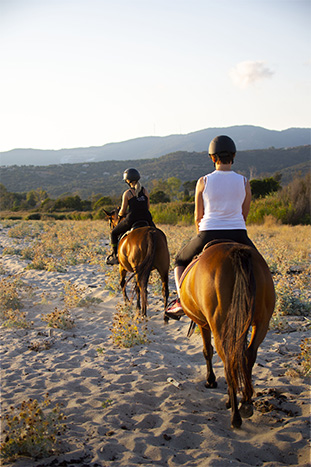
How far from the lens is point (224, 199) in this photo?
11.6ft

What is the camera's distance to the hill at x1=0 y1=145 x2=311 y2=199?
267 feet

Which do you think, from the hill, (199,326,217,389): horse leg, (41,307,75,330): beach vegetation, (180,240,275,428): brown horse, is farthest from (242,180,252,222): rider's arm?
the hill

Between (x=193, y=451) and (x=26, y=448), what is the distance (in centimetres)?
142

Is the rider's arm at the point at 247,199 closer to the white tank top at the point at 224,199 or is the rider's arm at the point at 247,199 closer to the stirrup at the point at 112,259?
the white tank top at the point at 224,199

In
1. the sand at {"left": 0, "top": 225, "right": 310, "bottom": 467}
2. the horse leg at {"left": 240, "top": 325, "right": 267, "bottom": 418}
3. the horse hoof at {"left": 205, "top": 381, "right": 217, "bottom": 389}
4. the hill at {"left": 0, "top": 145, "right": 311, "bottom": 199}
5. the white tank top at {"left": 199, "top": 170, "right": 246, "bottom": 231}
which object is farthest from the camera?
the hill at {"left": 0, "top": 145, "right": 311, "bottom": 199}

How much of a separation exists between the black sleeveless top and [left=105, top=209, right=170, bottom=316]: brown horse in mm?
386

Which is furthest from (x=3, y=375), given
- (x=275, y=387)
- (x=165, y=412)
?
(x=275, y=387)

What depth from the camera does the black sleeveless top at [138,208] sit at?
23.5ft

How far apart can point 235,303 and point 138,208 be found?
15.0ft

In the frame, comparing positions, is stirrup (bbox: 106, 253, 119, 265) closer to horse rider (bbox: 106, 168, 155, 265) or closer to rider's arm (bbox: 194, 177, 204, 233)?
horse rider (bbox: 106, 168, 155, 265)

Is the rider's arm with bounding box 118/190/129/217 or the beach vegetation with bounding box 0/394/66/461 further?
the rider's arm with bounding box 118/190/129/217

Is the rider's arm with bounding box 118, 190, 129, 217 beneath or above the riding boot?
above

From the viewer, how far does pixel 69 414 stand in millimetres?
3525

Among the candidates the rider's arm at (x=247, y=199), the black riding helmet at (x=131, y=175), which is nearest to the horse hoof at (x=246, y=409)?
the rider's arm at (x=247, y=199)
